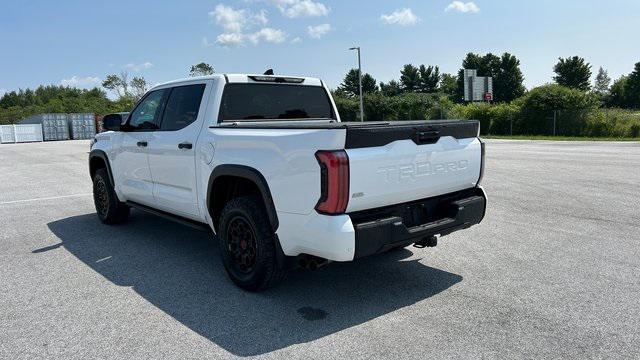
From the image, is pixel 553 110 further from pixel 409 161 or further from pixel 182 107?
pixel 409 161

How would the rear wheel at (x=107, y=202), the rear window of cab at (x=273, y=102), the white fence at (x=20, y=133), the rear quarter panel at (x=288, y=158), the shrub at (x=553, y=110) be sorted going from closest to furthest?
the rear quarter panel at (x=288, y=158), the rear window of cab at (x=273, y=102), the rear wheel at (x=107, y=202), the shrub at (x=553, y=110), the white fence at (x=20, y=133)

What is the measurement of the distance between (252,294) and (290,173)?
49.0 inches

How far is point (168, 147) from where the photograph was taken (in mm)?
5281

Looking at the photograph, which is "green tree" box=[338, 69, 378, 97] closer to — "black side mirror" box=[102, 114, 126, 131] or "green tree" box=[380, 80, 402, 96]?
"green tree" box=[380, 80, 402, 96]

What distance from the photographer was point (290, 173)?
12.3 feet

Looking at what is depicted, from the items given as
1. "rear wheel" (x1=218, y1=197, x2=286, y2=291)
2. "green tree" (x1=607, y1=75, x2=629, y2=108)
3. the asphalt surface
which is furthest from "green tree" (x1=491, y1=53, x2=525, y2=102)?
"rear wheel" (x1=218, y1=197, x2=286, y2=291)

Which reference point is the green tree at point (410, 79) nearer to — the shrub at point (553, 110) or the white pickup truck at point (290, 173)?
the shrub at point (553, 110)

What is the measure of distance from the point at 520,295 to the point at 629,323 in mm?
797

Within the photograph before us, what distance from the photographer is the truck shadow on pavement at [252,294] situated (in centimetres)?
365

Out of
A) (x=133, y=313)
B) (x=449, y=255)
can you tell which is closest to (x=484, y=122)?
(x=449, y=255)

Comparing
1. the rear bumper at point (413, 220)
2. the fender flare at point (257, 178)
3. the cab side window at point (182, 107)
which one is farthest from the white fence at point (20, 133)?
the rear bumper at point (413, 220)

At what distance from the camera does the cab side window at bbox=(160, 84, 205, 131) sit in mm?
5137

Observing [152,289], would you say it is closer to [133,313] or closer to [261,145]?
[133,313]

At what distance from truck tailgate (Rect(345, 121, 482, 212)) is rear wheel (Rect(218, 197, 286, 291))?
90 cm
